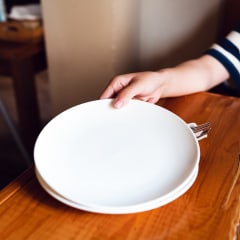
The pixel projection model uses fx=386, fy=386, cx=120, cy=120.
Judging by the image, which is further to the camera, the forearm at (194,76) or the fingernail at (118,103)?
the forearm at (194,76)

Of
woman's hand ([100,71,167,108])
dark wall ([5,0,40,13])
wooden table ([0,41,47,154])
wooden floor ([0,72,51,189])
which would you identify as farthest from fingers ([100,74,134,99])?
dark wall ([5,0,40,13])

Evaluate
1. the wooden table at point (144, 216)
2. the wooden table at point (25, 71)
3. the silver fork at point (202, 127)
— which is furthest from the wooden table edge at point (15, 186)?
the wooden table at point (25, 71)

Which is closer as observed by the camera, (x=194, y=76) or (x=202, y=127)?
(x=202, y=127)

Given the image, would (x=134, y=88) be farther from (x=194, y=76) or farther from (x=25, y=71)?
(x=25, y=71)

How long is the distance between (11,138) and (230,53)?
1324 mm

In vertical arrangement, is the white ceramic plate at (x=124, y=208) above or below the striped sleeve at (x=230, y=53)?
above

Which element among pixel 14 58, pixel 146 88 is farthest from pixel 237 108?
pixel 14 58

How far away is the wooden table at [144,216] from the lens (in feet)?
1.53

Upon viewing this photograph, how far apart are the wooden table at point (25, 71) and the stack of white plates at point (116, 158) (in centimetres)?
90

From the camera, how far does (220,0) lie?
4.66 ft

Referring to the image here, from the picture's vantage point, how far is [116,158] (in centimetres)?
56

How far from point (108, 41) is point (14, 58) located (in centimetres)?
38

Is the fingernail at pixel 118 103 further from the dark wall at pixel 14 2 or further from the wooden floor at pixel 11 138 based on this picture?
the dark wall at pixel 14 2

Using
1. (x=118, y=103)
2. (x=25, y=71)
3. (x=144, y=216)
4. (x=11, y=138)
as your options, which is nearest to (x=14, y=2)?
(x=25, y=71)
